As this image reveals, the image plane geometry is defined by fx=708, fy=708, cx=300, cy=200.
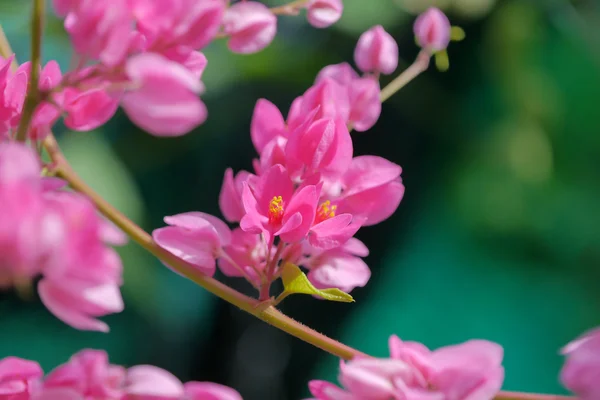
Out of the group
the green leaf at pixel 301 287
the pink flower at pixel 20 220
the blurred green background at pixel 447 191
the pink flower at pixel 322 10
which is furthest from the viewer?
the blurred green background at pixel 447 191

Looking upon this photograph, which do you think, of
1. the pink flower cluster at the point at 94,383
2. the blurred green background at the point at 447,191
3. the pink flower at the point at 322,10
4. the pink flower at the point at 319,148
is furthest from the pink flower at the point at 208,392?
the blurred green background at the point at 447,191

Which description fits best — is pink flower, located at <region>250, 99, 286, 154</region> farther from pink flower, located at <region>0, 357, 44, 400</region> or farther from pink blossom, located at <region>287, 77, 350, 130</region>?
pink flower, located at <region>0, 357, 44, 400</region>

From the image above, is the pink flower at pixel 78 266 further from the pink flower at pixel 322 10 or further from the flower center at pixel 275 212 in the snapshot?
the pink flower at pixel 322 10

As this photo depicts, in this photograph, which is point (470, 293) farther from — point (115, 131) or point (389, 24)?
point (115, 131)

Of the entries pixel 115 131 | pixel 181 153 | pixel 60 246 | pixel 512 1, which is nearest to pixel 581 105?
pixel 512 1

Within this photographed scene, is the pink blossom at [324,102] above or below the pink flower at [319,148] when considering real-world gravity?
above

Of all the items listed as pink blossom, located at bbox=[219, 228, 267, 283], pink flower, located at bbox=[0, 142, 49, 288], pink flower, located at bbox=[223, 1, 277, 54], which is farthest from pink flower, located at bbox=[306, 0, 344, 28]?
pink flower, located at bbox=[0, 142, 49, 288]
